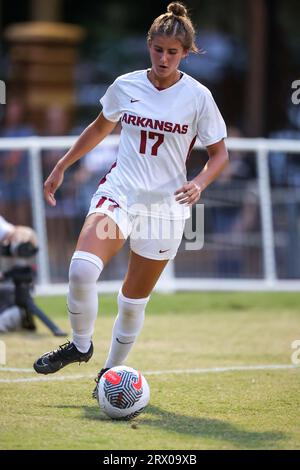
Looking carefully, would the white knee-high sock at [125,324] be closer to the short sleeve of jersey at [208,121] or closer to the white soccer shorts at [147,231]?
the white soccer shorts at [147,231]

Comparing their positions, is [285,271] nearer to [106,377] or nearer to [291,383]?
[291,383]

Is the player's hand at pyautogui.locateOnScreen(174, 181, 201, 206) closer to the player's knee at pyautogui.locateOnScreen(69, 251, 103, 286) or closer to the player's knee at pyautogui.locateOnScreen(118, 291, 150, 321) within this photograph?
the player's knee at pyautogui.locateOnScreen(69, 251, 103, 286)

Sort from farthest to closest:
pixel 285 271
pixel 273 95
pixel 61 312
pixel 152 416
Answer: pixel 273 95
pixel 285 271
pixel 61 312
pixel 152 416

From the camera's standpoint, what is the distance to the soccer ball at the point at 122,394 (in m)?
5.77

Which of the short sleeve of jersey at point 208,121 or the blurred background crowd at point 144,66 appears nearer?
the short sleeve of jersey at point 208,121

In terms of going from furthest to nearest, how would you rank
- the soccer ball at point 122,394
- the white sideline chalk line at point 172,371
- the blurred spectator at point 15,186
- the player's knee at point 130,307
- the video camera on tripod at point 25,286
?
1. the blurred spectator at point 15,186
2. the video camera on tripod at point 25,286
3. the white sideline chalk line at point 172,371
4. the player's knee at point 130,307
5. the soccer ball at point 122,394

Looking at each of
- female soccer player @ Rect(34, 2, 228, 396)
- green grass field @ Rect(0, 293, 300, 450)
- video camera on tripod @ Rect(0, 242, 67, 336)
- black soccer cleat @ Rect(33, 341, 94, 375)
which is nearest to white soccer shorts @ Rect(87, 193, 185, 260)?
female soccer player @ Rect(34, 2, 228, 396)

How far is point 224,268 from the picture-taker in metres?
12.1

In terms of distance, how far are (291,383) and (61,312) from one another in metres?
4.00

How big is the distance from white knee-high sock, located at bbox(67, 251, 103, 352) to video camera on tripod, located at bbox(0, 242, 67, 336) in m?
2.88

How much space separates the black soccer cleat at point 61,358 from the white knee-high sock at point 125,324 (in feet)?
0.94

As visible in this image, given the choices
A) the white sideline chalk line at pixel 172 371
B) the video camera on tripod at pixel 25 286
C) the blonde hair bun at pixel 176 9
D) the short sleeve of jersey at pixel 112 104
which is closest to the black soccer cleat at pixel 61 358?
the white sideline chalk line at pixel 172 371

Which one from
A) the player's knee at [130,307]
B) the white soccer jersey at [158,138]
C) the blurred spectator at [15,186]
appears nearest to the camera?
the white soccer jersey at [158,138]
